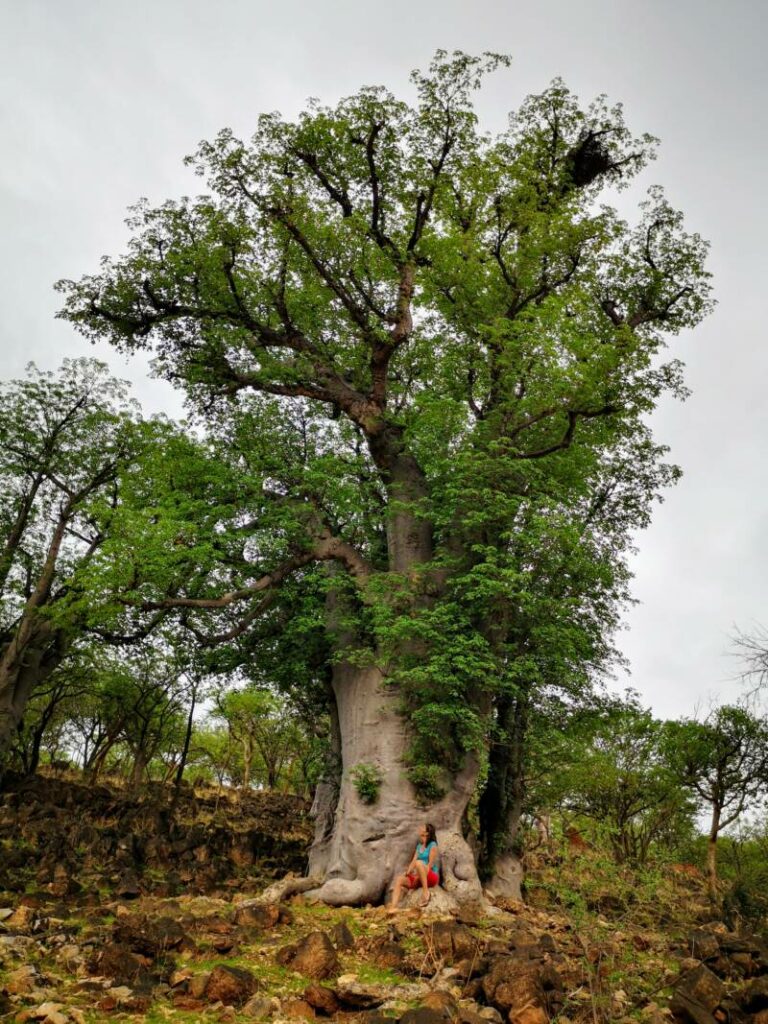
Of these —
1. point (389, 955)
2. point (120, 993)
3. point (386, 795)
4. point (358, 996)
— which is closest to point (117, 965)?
point (120, 993)

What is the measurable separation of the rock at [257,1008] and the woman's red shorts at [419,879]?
4.21 m

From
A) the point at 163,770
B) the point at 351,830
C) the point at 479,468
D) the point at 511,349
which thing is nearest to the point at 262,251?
the point at 511,349

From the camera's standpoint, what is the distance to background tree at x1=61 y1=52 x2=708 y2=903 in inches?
428

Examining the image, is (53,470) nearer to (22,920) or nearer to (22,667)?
(22,667)

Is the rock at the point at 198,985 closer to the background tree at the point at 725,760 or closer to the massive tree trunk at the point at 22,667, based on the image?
the massive tree trunk at the point at 22,667

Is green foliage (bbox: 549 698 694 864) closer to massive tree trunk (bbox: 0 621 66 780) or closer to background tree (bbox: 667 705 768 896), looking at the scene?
background tree (bbox: 667 705 768 896)

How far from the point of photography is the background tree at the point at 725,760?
18.1 metres

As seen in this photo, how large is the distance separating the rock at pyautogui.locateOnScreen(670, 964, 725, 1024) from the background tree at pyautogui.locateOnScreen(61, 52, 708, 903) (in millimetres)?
4571

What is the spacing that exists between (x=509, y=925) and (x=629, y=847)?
1179 cm

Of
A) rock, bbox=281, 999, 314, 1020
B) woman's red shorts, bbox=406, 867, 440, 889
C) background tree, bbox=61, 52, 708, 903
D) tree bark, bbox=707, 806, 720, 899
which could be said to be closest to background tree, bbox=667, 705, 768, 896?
tree bark, bbox=707, 806, 720, 899

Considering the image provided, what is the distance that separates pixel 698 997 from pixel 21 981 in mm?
5239

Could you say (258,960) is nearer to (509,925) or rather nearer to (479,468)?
(509,925)

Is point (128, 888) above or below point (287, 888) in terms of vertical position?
below

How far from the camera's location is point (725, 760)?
18.4 m
